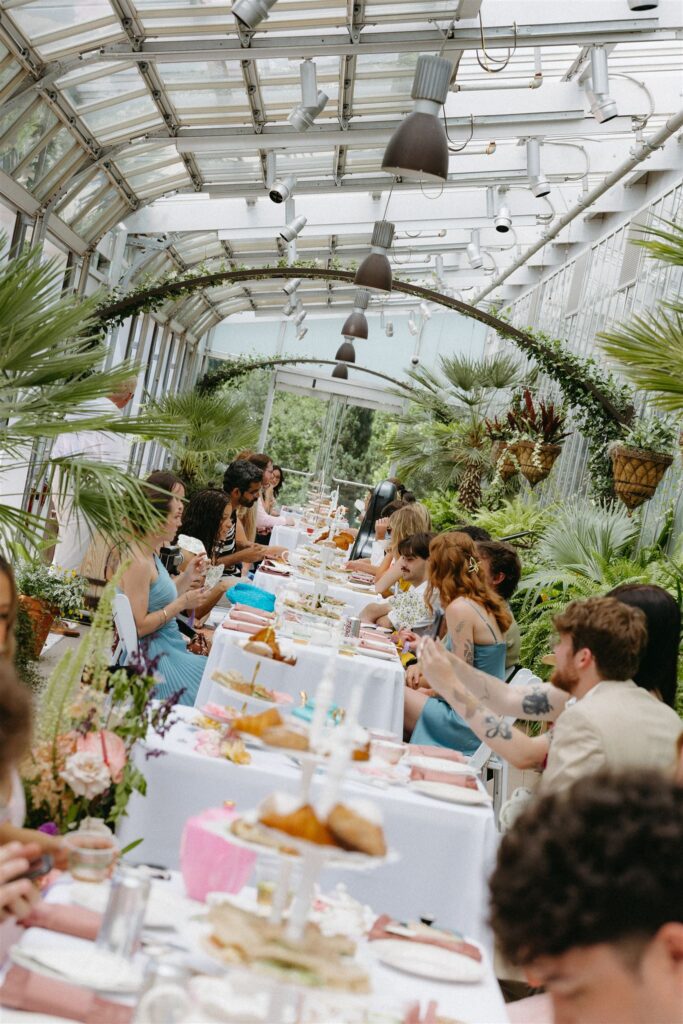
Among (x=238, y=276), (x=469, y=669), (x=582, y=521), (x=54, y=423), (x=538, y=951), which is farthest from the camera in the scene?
(x=238, y=276)

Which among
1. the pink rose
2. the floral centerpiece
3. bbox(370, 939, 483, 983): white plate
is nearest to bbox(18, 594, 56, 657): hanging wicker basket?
the floral centerpiece

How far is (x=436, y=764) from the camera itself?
3262 millimetres

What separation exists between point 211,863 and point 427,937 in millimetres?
416

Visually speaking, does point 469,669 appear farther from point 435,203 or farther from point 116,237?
point 435,203

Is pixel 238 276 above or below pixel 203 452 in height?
above

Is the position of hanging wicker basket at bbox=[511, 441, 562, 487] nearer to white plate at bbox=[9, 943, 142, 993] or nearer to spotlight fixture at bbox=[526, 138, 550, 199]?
spotlight fixture at bbox=[526, 138, 550, 199]

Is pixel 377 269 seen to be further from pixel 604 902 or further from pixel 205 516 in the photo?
pixel 604 902

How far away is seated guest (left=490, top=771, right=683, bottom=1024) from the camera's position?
3.73ft

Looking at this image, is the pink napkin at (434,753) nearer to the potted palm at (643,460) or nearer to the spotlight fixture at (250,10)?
the spotlight fixture at (250,10)

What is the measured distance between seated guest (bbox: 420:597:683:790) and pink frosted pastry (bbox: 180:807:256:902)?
947 millimetres

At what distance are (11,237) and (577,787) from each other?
30.1 feet

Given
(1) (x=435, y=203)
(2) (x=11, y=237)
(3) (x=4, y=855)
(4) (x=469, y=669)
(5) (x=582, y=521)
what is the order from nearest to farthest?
(3) (x=4, y=855)
(4) (x=469, y=669)
(5) (x=582, y=521)
(2) (x=11, y=237)
(1) (x=435, y=203)

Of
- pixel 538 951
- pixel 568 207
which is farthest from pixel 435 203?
pixel 538 951

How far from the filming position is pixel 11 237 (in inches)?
374
